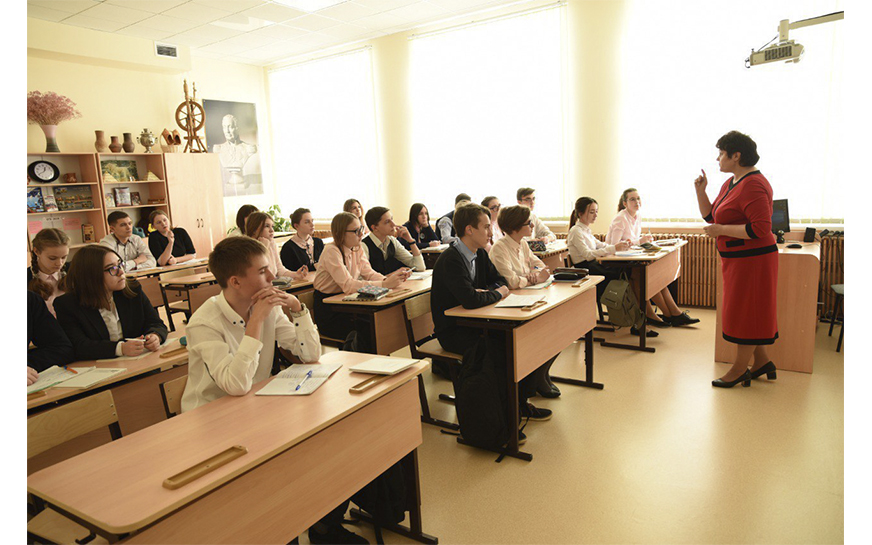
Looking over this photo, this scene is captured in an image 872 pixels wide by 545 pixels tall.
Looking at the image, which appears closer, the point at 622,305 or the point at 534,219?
the point at 622,305

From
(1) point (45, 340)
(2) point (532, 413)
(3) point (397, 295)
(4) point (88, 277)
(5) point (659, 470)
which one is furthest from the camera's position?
(3) point (397, 295)

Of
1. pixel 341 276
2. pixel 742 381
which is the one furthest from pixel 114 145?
pixel 742 381

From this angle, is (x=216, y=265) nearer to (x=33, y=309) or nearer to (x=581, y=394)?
(x=33, y=309)

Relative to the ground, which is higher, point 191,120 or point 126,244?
point 191,120

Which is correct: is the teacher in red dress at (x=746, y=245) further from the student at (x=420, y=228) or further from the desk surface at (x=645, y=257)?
the student at (x=420, y=228)

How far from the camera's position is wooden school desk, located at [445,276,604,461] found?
302cm

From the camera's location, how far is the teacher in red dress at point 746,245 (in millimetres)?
3496

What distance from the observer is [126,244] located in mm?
5684

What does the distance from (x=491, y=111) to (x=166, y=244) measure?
14.3ft

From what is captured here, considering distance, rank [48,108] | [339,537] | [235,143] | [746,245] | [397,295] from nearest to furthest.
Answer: [339,537]
[746,245]
[397,295]
[48,108]
[235,143]

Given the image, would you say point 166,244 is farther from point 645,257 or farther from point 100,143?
point 645,257

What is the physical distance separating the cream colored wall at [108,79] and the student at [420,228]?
397 cm

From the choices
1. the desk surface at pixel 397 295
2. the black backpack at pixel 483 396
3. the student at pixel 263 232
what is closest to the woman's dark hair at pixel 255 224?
the student at pixel 263 232

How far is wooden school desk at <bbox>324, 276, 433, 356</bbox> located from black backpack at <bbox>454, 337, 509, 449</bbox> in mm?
725
